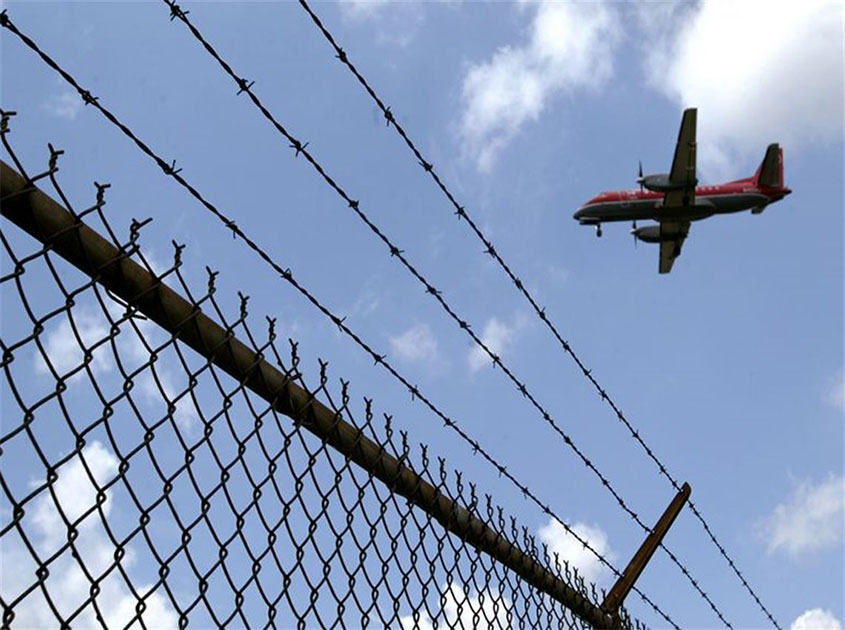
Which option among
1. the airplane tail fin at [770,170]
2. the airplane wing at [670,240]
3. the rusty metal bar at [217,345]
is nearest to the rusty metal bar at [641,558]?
the rusty metal bar at [217,345]

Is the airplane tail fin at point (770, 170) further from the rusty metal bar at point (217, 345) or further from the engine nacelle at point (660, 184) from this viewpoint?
the rusty metal bar at point (217, 345)

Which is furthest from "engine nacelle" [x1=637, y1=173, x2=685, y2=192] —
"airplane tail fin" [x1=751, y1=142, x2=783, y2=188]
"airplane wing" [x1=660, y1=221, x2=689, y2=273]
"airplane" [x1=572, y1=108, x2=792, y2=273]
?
"airplane tail fin" [x1=751, y1=142, x2=783, y2=188]

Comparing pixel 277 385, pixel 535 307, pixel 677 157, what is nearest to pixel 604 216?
pixel 677 157

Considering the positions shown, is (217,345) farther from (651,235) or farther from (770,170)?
(770,170)

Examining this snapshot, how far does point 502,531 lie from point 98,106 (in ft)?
6.70

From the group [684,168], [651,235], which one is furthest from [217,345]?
[651,235]

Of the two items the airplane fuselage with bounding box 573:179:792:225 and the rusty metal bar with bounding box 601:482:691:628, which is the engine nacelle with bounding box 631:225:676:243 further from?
the rusty metal bar with bounding box 601:482:691:628

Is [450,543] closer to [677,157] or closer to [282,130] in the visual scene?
[282,130]

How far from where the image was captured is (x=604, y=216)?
34.0m

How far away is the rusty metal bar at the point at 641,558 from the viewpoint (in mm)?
4250

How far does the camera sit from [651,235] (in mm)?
36000

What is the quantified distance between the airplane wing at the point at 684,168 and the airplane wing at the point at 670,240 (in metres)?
1.73

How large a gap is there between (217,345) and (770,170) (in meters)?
38.1

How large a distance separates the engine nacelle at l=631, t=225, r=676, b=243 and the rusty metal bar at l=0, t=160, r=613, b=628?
1322 inches
